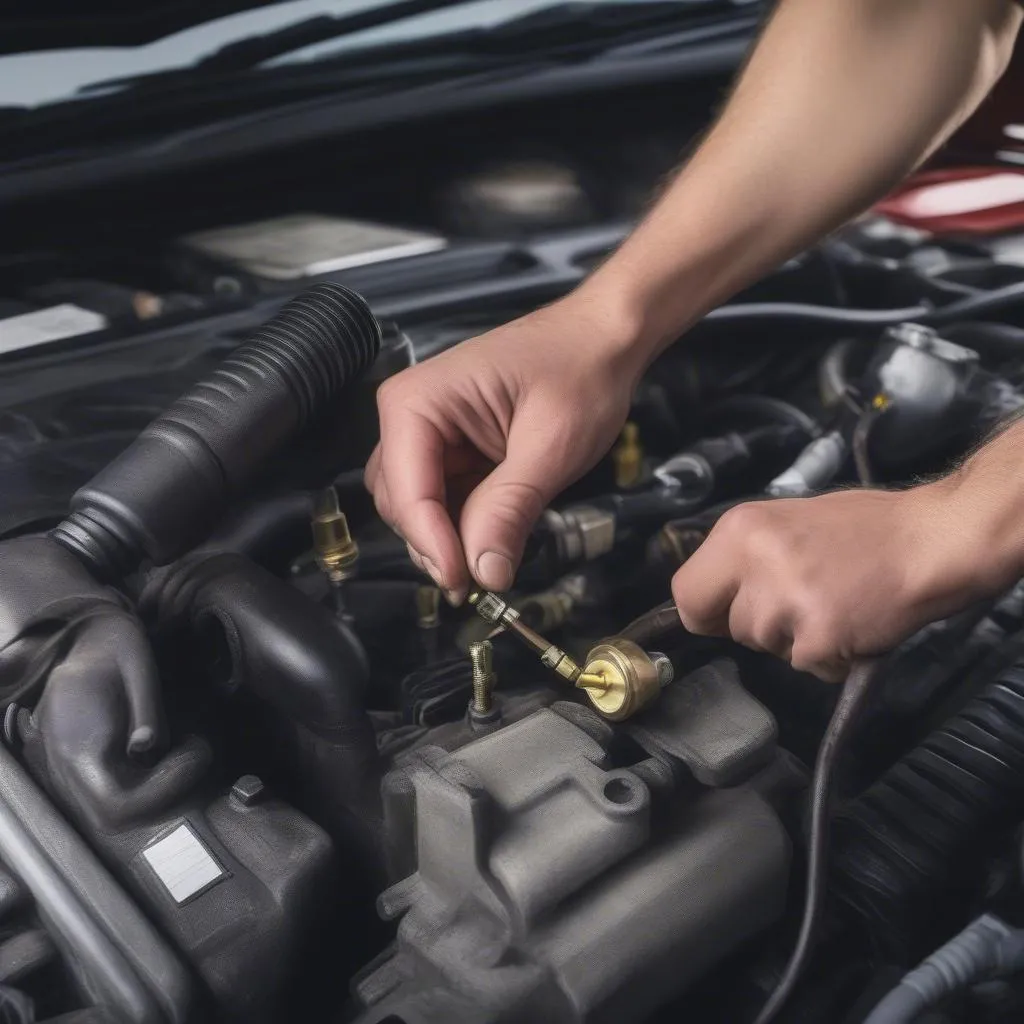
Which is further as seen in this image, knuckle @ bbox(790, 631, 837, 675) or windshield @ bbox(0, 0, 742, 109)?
windshield @ bbox(0, 0, 742, 109)

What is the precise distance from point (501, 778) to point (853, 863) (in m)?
0.28

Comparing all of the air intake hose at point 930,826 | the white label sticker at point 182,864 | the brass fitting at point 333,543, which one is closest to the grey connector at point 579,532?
the brass fitting at point 333,543

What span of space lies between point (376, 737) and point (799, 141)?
2.45ft

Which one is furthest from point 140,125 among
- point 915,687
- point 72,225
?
point 915,687

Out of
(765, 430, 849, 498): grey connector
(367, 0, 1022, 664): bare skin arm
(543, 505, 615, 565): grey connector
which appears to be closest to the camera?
(367, 0, 1022, 664): bare skin arm

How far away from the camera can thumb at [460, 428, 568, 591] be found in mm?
783

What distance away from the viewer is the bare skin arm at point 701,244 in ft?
2.84

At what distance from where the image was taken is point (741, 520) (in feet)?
2.39

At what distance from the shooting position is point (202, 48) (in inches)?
44.1

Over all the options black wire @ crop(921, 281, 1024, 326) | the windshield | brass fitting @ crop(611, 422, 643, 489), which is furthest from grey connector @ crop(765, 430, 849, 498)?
the windshield

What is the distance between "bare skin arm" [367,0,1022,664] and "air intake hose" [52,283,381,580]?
3.0 inches

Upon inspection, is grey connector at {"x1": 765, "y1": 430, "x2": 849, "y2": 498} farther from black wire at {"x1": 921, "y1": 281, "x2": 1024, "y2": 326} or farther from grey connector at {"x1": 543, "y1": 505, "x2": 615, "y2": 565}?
black wire at {"x1": 921, "y1": 281, "x2": 1024, "y2": 326}

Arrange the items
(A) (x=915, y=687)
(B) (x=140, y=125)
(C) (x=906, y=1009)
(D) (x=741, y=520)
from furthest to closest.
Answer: (B) (x=140, y=125)
(A) (x=915, y=687)
(D) (x=741, y=520)
(C) (x=906, y=1009)

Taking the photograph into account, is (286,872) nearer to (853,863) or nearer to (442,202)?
(853,863)
